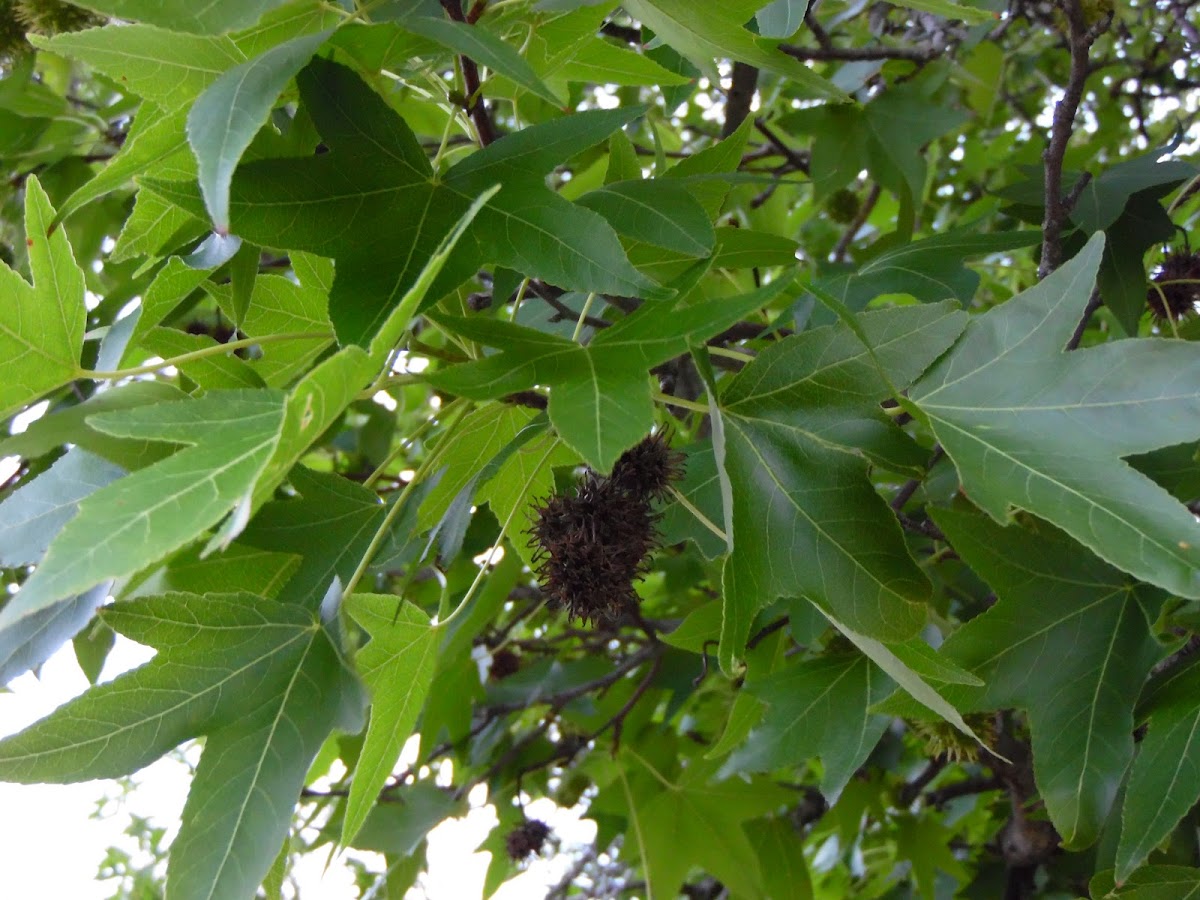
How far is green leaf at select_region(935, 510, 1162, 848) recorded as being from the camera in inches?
46.6

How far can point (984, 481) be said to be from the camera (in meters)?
0.96

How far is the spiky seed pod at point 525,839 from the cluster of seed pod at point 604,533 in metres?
1.21

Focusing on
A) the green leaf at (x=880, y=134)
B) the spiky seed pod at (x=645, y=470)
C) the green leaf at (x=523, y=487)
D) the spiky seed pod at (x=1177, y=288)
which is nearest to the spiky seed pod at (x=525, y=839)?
the green leaf at (x=523, y=487)

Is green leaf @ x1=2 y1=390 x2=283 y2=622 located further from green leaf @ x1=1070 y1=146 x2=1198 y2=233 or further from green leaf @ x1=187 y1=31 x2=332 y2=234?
green leaf @ x1=1070 y1=146 x2=1198 y2=233

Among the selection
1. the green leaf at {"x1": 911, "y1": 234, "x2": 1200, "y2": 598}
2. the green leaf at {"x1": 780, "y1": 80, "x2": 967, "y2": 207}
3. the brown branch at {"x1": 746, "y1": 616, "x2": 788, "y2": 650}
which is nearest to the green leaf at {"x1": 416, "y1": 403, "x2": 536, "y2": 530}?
the green leaf at {"x1": 911, "y1": 234, "x2": 1200, "y2": 598}

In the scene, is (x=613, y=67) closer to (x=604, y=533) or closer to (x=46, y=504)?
(x=604, y=533)

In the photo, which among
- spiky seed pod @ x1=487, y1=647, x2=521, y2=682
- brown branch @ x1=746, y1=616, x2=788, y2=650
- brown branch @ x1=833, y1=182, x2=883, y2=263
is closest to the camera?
brown branch @ x1=746, y1=616, x2=788, y2=650

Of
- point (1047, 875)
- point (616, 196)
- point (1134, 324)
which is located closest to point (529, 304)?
point (616, 196)

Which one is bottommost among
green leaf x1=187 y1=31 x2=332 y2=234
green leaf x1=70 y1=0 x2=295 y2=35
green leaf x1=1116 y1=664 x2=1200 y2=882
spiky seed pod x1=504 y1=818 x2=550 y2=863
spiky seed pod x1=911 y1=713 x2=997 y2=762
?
spiky seed pod x1=504 y1=818 x2=550 y2=863

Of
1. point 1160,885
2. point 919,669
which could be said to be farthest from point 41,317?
point 1160,885

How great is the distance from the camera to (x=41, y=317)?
1.06 metres

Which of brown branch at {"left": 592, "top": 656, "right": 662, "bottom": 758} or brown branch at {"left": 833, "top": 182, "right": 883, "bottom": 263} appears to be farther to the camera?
brown branch at {"left": 833, "top": 182, "right": 883, "bottom": 263}

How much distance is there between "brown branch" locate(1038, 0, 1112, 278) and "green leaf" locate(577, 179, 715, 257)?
1.72 feet

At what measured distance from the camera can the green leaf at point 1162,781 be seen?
1091 millimetres
